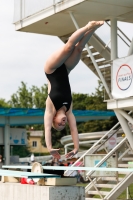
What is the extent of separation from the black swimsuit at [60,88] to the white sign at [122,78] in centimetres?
1038

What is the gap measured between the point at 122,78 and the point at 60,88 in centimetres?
1102

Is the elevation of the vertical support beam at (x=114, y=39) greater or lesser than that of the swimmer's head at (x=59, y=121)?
greater

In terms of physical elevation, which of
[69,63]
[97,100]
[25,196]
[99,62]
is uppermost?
[97,100]

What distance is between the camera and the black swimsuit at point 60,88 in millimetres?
8680

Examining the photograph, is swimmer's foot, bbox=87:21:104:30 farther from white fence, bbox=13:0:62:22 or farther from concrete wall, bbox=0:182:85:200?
white fence, bbox=13:0:62:22

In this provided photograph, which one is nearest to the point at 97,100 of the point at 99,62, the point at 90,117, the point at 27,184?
the point at 90,117

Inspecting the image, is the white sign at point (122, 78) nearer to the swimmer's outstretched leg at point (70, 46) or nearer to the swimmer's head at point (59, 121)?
the swimmer's head at point (59, 121)

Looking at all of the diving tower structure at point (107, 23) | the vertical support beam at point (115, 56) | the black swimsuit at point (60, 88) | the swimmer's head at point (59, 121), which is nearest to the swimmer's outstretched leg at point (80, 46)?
the black swimsuit at point (60, 88)

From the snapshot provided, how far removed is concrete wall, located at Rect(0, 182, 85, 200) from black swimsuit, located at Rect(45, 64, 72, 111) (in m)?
2.03

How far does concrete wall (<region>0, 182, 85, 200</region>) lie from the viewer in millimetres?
10070

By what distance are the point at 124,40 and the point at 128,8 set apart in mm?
2601

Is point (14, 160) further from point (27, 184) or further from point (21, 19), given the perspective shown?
point (27, 184)

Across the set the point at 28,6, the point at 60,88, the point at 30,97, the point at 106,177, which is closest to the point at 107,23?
the point at 28,6

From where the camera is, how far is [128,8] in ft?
64.4
